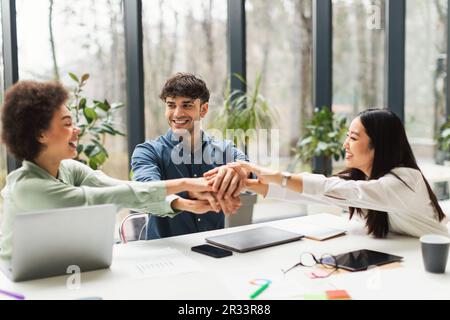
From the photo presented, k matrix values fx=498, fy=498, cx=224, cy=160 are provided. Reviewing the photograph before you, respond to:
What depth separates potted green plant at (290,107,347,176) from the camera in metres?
4.25

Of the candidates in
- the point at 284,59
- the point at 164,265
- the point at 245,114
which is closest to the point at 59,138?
the point at 164,265

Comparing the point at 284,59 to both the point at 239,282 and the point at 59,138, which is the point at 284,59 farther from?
the point at 239,282

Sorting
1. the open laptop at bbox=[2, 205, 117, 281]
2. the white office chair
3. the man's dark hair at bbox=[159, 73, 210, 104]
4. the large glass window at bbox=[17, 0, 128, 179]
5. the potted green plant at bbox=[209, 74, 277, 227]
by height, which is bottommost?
the white office chair

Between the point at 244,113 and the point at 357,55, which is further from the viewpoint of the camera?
the point at 357,55

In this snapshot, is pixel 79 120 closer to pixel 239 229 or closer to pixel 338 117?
pixel 239 229

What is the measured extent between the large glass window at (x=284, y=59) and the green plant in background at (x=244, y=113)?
0.83 feet

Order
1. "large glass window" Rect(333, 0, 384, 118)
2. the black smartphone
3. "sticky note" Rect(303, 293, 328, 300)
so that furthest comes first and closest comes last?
"large glass window" Rect(333, 0, 384, 118) → the black smartphone → "sticky note" Rect(303, 293, 328, 300)

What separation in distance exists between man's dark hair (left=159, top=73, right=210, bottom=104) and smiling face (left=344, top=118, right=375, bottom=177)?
838 mm

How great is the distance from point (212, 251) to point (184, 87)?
1011mm

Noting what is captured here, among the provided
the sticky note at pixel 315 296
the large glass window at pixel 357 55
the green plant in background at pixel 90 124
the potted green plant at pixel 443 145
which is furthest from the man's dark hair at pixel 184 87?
the potted green plant at pixel 443 145

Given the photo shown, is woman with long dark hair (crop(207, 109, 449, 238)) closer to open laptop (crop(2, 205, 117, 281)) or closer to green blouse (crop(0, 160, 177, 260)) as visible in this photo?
green blouse (crop(0, 160, 177, 260))

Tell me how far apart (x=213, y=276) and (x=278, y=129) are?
2.84 metres

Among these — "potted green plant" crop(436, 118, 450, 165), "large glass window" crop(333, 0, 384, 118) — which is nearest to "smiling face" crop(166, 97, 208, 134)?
"large glass window" crop(333, 0, 384, 118)

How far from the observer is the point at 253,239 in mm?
2023
